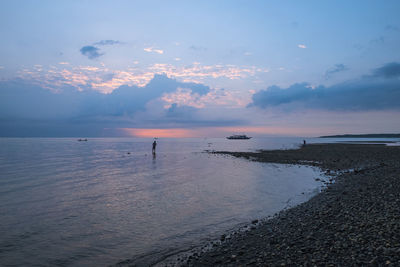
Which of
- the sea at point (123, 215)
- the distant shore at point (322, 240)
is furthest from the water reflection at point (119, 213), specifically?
the distant shore at point (322, 240)

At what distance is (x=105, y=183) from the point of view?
977 inches

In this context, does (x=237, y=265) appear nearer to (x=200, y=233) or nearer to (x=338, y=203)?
(x=200, y=233)

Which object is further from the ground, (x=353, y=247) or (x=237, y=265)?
(x=353, y=247)

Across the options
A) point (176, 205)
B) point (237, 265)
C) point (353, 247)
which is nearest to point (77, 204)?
point (176, 205)

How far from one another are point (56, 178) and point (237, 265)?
25.8 metres

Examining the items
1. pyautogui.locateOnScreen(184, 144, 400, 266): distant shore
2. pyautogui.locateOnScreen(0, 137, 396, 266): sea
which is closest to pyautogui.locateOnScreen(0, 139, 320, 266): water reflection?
pyautogui.locateOnScreen(0, 137, 396, 266): sea

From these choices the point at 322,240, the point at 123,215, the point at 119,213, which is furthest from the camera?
the point at 119,213

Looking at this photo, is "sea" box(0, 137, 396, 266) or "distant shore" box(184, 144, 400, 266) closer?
"distant shore" box(184, 144, 400, 266)

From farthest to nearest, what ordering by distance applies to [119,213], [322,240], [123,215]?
[119,213] → [123,215] → [322,240]

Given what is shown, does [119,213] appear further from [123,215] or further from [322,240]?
[322,240]

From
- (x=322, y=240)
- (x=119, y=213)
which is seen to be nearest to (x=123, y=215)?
(x=119, y=213)

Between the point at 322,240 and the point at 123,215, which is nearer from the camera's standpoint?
the point at 322,240

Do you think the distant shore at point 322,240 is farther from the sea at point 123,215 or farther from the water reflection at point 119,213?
the water reflection at point 119,213

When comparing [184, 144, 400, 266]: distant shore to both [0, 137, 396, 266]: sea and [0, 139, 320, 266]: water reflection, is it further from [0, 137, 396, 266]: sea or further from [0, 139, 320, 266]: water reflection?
[0, 139, 320, 266]: water reflection
